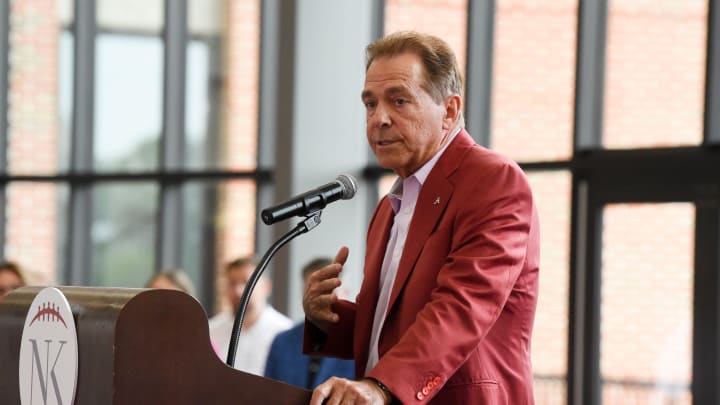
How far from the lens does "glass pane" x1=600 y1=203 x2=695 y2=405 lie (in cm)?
587

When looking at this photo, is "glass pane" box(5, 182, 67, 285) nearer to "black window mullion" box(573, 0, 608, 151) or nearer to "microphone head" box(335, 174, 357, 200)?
"black window mullion" box(573, 0, 608, 151)

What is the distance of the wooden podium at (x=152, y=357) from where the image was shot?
2.00 metres

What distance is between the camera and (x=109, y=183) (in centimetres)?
932

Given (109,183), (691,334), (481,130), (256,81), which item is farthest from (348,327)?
(109,183)

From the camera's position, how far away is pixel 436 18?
24.4 feet

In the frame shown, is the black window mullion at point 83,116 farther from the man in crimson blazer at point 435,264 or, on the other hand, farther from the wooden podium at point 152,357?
the wooden podium at point 152,357

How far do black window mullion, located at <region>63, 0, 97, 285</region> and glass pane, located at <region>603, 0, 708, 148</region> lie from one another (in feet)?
14.8

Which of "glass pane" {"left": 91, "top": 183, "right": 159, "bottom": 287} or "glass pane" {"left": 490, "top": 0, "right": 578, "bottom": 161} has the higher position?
"glass pane" {"left": 490, "top": 0, "right": 578, "bottom": 161}

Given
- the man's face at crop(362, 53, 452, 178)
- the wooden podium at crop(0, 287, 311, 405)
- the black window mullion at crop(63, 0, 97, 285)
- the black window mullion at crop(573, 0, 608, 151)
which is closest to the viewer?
the wooden podium at crop(0, 287, 311, 405)

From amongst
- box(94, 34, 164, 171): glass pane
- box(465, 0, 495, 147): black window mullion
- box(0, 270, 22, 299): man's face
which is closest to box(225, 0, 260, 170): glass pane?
box(94, 34, 164, 171): glass pane

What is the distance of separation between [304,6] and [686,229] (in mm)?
3146

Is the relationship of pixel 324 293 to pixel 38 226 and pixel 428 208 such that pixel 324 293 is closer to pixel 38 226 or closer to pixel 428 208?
pixel 428 208

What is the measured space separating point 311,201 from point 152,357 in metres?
0.52

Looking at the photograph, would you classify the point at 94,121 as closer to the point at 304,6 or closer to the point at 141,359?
the point at 304,6
